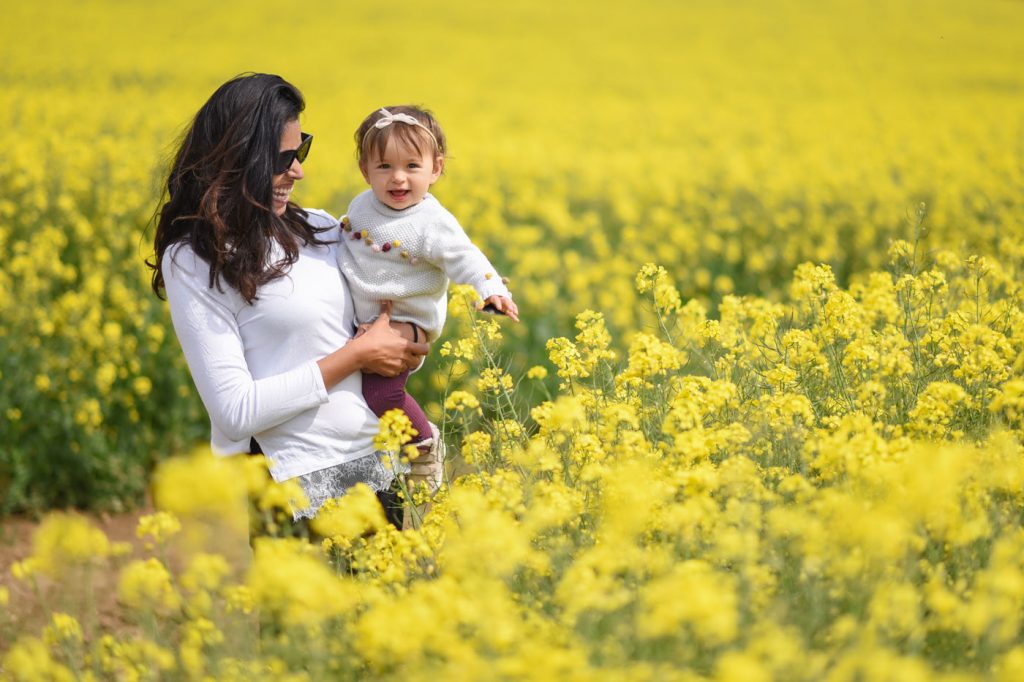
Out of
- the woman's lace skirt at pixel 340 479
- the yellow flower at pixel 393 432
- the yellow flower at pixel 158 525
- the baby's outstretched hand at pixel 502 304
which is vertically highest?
the baby's outstretched hand at pixel 502 304

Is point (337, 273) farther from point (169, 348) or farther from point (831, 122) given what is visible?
point (831, 122)

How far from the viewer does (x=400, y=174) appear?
274 cm

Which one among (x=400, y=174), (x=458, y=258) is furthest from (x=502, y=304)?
(x=400, y=174)

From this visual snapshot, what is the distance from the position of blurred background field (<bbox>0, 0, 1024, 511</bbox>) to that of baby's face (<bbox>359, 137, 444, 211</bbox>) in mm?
2483

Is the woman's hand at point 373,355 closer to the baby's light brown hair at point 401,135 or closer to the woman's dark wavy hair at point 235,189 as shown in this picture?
the woman's dark wavy hair at point 235,189

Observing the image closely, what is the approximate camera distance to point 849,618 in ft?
5.50

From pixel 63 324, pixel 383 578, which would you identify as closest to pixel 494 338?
pixel 383 578

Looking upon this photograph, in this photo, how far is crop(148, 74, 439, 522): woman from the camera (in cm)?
259

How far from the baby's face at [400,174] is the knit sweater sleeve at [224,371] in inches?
18.7

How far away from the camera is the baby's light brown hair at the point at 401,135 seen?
273 cm

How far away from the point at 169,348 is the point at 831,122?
34.6 ft

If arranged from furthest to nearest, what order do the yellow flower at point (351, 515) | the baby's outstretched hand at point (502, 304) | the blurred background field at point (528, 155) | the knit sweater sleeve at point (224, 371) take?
1. the blurred background field at point (528, 155)
2. the baby's outstretched hand at point (502, 304)
3. the knit sweater sleeve at point (224, 371)
4. the yellow flower at point (351, 515)

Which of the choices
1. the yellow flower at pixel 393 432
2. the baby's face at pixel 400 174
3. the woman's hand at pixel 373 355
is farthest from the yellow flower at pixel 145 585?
the baby's face at pixel 400 174

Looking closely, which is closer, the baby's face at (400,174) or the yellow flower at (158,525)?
the yellow flower at (158,525)
